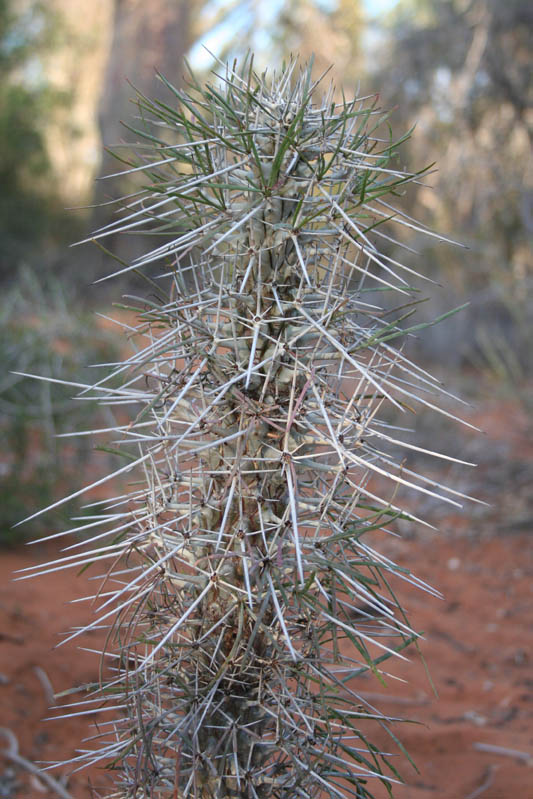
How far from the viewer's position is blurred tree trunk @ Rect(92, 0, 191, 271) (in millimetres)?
10289

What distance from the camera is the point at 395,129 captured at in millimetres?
6977

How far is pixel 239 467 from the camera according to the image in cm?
110

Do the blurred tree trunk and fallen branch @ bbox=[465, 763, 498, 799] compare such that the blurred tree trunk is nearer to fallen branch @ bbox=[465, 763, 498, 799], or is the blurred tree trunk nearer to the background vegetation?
the background vegetation

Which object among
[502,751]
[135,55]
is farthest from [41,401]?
[135,55]

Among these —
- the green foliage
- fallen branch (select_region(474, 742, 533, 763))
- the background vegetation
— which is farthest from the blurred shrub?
the green foliage

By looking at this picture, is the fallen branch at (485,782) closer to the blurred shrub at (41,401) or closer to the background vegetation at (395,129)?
the background vegetation at (395,129)

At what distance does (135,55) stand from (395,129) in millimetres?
5181

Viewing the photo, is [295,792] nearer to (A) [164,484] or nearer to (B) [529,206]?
(A) [164,484]

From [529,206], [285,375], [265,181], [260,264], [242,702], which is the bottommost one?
[242,702]

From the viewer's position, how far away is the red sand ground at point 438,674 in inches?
87.7

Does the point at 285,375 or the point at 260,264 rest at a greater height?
A: the point at 260,264

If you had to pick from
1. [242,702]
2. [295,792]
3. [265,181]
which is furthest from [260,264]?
[295,792]

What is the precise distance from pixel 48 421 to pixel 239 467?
8.47 ft

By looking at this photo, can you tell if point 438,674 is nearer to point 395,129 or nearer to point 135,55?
point 395,129
